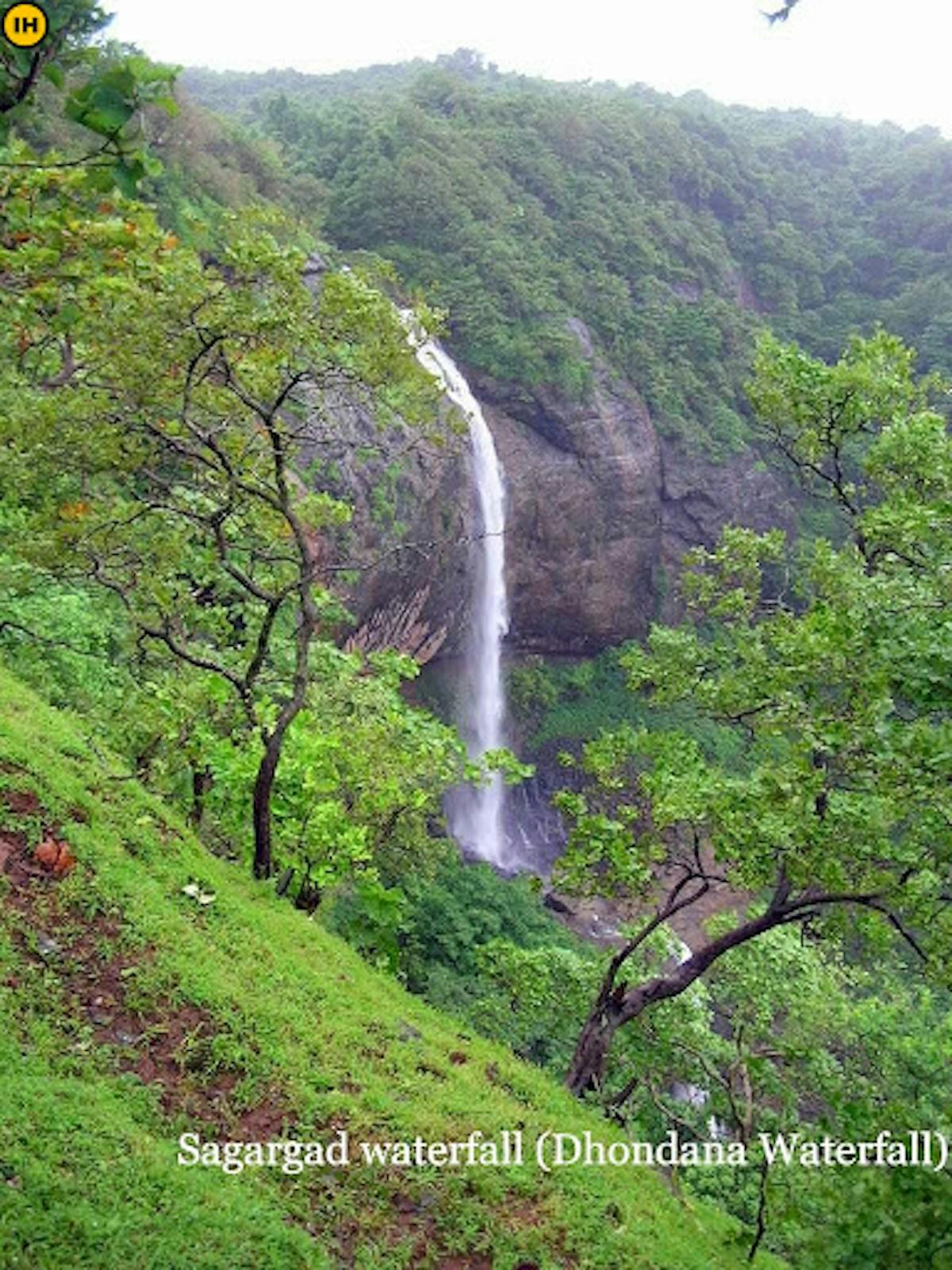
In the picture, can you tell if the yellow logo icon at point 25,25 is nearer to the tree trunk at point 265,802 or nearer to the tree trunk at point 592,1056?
the tree trunk at point 265,802

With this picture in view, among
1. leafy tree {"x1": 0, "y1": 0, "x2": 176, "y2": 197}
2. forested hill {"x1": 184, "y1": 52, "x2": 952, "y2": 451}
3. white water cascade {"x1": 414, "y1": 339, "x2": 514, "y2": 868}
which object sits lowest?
white water cascade {"x1": 414, "y1": 339, "x2": 514, "y2": 868}

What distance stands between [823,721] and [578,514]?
25421mm

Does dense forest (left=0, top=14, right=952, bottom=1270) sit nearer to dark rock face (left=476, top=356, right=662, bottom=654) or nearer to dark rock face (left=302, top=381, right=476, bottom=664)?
dark rock face (left=302, top=381, right=476, bottom=664)

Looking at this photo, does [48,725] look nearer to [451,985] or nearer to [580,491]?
[451,985]

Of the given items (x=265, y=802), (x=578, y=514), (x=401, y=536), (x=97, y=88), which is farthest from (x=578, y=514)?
(x=97, y=88)

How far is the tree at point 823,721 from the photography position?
14.3 ft

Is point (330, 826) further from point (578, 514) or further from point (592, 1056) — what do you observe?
point (578, 514)

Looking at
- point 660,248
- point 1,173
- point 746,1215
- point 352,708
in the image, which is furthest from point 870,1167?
point 660,248

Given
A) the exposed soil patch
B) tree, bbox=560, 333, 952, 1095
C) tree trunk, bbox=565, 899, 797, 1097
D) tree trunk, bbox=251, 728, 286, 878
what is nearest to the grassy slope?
the exposed soil patch

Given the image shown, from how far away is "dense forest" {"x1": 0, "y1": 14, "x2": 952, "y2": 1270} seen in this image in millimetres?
3922

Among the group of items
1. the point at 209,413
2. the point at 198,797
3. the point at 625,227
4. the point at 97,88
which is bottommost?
the point at 198,797

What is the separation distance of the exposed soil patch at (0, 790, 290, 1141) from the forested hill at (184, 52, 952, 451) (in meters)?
23.6

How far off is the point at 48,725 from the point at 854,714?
550 cm

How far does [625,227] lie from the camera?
38.8 m
